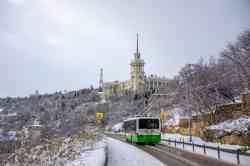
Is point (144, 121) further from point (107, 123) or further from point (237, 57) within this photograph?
point (107, 123)

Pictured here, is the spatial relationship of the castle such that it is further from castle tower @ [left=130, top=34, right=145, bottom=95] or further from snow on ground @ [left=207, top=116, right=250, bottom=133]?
snow on ground @ [left=207, top=116, right=250, bottom=133]

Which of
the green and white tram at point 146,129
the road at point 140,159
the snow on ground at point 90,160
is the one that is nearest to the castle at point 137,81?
the green and white tram at point 146,129

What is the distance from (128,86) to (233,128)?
14166 cm

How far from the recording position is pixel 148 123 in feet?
107

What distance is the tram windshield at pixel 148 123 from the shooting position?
32375 mm

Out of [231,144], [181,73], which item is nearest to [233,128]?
[231,144]

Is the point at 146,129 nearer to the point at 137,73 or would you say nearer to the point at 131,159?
the point at 131,159

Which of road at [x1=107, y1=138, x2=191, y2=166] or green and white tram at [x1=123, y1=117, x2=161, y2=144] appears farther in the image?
green and white tram at [x1=123, y1=117, x2=161, y2=144]

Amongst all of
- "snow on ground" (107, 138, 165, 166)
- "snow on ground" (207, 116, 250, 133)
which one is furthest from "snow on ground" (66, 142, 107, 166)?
"snow on ground" (207, 116, 250, 133)

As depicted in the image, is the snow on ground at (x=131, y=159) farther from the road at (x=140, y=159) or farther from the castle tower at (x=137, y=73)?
the castle tower at (x=137, y=73)

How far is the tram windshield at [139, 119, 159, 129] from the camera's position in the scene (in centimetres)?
3238

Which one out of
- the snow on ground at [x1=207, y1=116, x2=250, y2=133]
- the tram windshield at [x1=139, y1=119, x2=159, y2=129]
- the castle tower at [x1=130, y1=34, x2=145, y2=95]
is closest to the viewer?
the snow on ground at [x1=207, y1=116, x2=250, y2=133]

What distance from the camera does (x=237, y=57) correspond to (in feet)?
113

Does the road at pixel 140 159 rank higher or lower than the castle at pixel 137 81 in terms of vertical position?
lower
